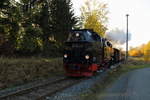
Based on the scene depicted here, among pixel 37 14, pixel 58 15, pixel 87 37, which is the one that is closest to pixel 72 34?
pixel 87 37

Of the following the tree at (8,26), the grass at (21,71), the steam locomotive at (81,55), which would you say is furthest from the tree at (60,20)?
the steam locomotive at (81,55)

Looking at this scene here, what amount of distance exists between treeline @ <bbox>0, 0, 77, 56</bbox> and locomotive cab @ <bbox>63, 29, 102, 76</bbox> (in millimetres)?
6875

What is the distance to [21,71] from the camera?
47.3 feet

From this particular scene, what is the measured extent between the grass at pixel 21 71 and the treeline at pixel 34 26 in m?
4.19

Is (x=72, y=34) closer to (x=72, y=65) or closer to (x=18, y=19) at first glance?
(x=72, y=65)

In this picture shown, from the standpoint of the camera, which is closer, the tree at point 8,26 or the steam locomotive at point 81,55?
the steam locomotive at point 81,55

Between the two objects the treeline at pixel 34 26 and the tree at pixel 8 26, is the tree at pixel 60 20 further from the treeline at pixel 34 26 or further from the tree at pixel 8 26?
the tree at pixel 8 26

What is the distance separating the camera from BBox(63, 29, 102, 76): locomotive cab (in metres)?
15.5

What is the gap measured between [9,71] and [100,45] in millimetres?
7525

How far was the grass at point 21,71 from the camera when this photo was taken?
1257cm

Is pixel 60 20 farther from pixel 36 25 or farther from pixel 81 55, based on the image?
pixel 81 55

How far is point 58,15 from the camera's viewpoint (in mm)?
29031

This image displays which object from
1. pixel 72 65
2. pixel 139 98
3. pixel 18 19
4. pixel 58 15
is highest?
pixel 58 15

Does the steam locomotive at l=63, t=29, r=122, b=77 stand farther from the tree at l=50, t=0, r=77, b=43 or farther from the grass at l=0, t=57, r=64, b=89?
the tree at l=50, t=0, r=77, b=43
